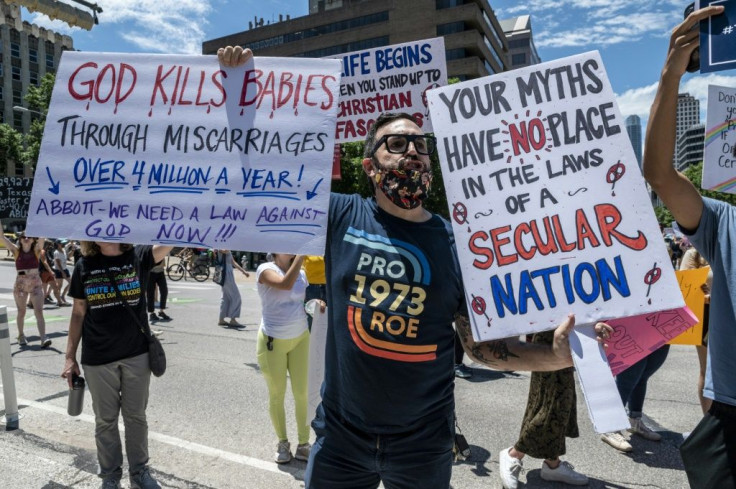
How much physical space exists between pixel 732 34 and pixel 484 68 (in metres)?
57.9

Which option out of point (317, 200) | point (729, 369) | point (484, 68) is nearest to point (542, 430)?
point (729, 369)

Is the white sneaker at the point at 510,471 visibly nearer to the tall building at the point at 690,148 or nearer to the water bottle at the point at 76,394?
the water bottle at the point at 76,394

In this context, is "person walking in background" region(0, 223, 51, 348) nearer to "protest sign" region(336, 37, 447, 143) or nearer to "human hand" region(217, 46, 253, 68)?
"protest sign" region(336, 37, 447, 143)

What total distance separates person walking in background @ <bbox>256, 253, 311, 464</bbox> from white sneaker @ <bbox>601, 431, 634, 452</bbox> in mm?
2490

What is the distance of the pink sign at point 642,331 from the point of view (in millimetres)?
1930

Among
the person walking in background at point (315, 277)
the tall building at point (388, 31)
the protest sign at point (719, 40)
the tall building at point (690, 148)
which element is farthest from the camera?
the tall building at point (690, 148)

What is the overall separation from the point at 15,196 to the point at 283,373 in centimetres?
269

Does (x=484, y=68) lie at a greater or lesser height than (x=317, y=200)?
greater

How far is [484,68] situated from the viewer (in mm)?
55594

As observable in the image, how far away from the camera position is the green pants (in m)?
4.03

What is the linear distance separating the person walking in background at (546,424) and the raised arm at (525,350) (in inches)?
60.6

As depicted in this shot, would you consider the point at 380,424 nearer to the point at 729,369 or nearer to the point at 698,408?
the point at 729,369

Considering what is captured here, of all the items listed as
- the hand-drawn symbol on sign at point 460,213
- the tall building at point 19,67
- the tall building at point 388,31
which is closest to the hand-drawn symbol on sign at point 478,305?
the hand-drawn symbol on sign at point 460,213

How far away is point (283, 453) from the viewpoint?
4.00m
